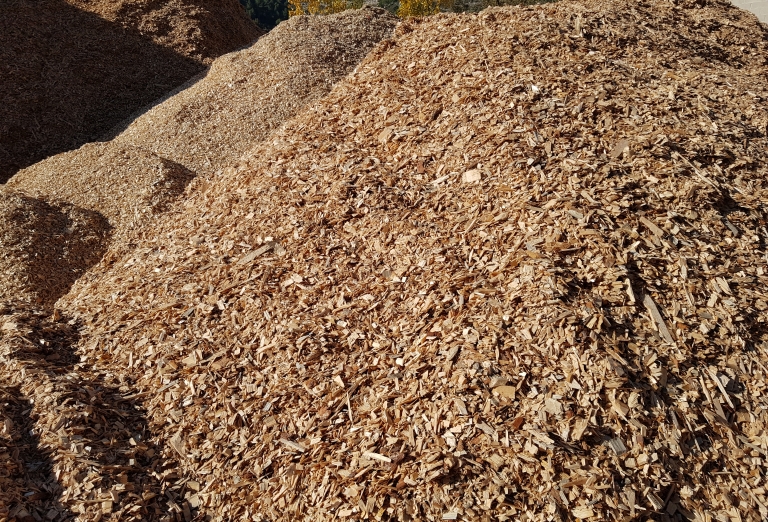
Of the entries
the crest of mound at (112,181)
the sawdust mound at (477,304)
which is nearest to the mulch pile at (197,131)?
the crest of mound at (112,181)

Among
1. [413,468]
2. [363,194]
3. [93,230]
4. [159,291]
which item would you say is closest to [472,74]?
[363,194]

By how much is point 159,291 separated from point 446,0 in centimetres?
1532

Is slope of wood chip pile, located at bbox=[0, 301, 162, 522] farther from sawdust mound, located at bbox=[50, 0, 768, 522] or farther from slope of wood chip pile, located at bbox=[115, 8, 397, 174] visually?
slope of wood chip pile, located at bbox=[115, 8, 397, 174]

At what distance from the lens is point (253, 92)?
8.36 meters

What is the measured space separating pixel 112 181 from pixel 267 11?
96.6 feet

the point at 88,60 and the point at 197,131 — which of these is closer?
the point at 197,131

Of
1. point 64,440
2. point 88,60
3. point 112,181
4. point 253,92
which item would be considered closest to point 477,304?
point 64,440

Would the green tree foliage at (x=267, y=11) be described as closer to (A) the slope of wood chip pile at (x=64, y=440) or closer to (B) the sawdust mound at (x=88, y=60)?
(B) the sawdust mound at (x=88, y=60)

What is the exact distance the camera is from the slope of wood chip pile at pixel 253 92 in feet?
24.8

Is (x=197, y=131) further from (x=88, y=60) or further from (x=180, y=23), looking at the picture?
(x=180, y=23)

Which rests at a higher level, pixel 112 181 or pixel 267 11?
pixel 112 181

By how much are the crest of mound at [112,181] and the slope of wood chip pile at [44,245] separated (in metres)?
0.22

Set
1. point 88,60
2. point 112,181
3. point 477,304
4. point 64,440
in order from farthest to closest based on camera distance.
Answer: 1. point 88,60
2. point 112,181
3. point 477,304
4. point 64,440

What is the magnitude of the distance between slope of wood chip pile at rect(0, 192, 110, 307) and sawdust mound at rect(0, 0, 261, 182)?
2.63 meters
